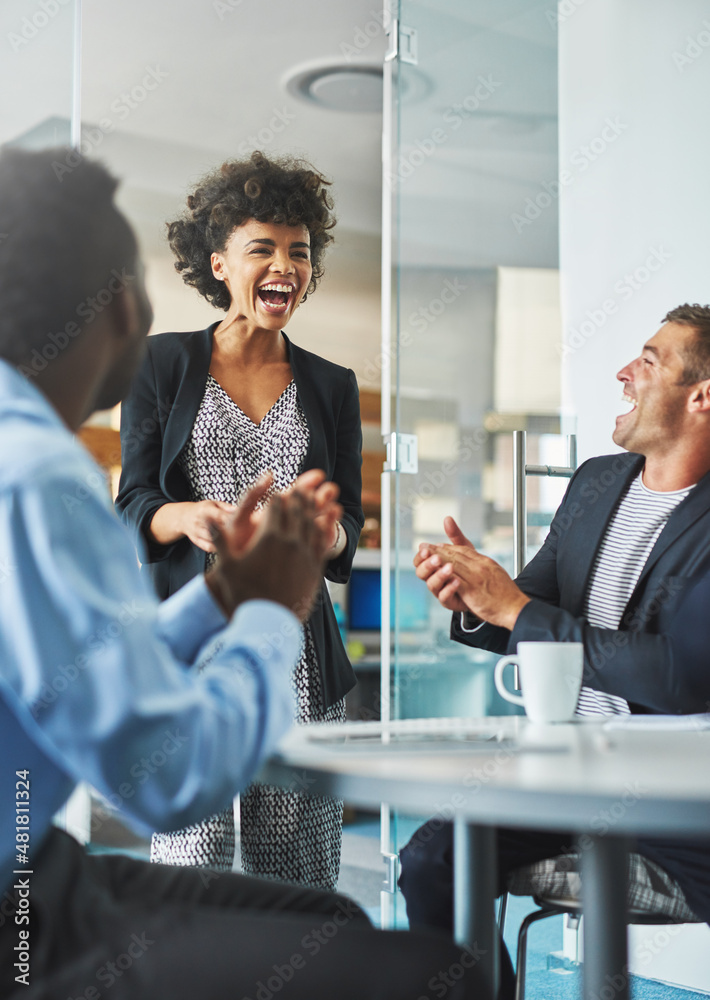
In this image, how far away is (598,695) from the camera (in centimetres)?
187

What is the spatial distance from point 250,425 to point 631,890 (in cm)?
105

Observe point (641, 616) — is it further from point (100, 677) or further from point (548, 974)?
point (548, 974)

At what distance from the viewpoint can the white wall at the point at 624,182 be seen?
3064mm

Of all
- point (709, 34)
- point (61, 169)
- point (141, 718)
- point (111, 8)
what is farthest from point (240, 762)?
point (111, 8)

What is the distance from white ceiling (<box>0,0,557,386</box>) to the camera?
2785 millimetres

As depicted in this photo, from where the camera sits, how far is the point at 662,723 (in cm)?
129

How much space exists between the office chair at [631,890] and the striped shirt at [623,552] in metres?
0.32

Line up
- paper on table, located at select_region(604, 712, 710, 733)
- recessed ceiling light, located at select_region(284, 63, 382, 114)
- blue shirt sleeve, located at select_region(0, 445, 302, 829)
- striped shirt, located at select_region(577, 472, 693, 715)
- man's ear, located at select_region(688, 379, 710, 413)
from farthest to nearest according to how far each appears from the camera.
Answer: recessed ceiling light, located at select_region(284, 63, 382, 114) < man's ear, located at select_region(688, 379, 710, 413) < striped shirt, located at select_region(577, 472, 693, 715) < paper on table, located at select_region(604, 712, 710, 733) < blue shirt sleeve, located at select_region(0, 445, 302, 829)

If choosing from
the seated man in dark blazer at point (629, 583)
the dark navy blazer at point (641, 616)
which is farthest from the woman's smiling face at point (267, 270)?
the dark navy blazer at point (641, 616)

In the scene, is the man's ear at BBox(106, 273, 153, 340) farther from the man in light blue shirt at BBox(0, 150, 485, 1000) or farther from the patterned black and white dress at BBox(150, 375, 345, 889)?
the patterned black and white dress at BBox(150, 375, 345, 889)

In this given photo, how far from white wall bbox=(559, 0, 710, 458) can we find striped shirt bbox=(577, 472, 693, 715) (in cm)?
109

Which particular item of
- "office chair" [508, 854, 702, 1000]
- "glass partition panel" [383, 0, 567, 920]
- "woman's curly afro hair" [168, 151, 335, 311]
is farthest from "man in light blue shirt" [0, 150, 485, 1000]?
"glass partition panel" [383, 0, 567, 920]

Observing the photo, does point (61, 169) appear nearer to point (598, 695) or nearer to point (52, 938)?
point (52, 938)

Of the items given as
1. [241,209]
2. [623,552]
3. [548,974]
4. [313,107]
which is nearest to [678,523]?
[623,552]
